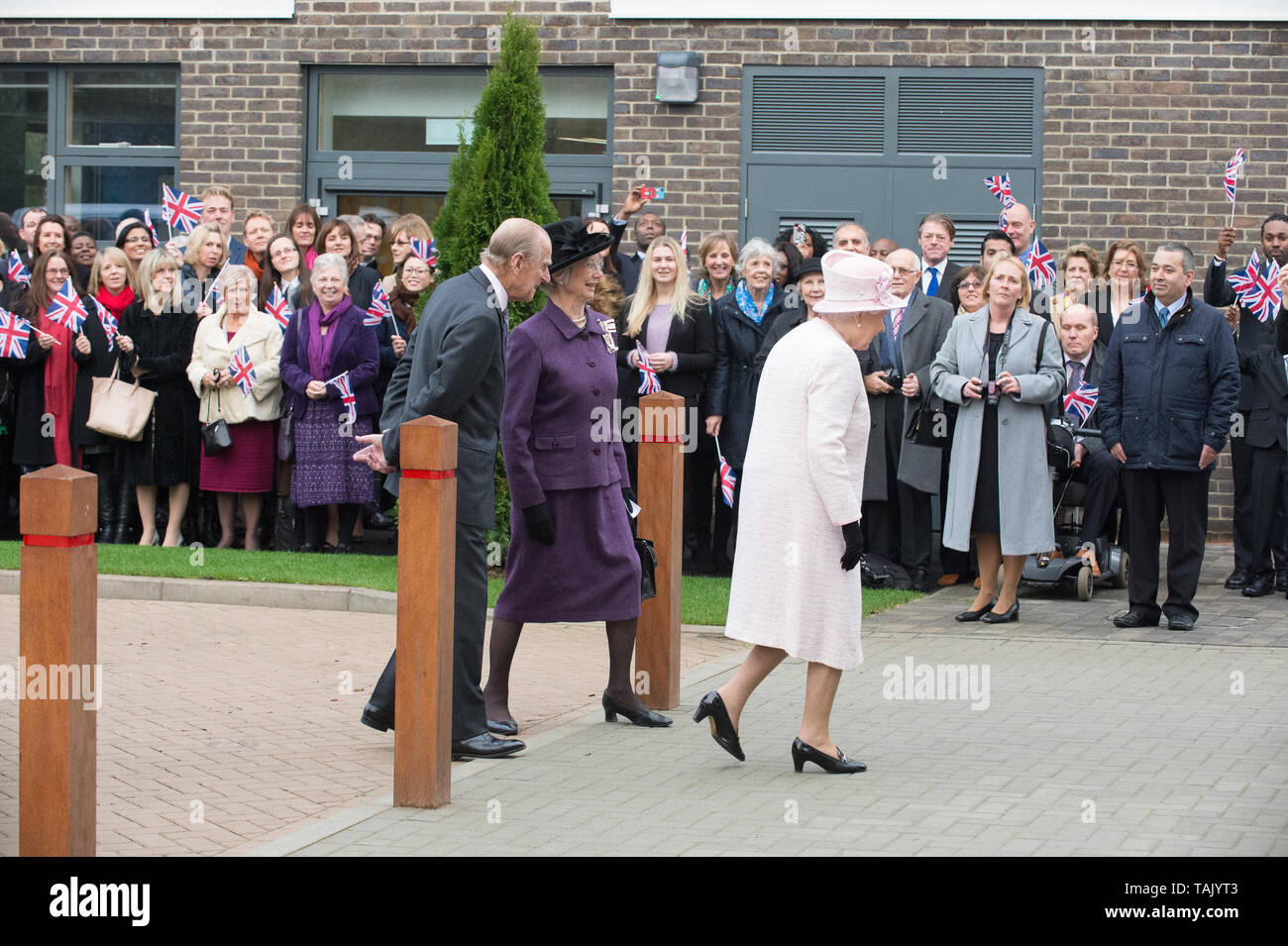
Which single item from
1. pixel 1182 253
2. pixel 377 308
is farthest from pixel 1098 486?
pixel 377 308

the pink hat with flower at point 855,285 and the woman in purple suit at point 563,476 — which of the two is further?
the woman in purple suit at point 563,476

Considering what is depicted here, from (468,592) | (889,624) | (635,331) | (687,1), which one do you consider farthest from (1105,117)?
(468,592)

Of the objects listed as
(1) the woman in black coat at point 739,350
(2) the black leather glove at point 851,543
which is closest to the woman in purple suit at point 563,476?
(2) the black leather glove at point 851,543

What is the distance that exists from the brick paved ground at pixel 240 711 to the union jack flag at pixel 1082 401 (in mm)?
3512

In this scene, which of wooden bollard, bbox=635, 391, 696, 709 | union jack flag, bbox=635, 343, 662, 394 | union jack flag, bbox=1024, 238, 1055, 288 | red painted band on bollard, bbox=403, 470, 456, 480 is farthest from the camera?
union jack flag, bbox=1024, 238, 1055, 288

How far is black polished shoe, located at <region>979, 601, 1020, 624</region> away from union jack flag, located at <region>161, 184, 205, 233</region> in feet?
25.4

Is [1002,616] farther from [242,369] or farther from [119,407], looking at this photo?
[119,407]

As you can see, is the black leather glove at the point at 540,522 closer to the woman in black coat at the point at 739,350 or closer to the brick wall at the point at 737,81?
the woman in black coat at the point at 739,350

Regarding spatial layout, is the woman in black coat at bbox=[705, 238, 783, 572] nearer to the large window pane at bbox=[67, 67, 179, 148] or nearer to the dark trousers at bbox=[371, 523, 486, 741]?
the dark trousers at bbox=[371, 523, 486, 741]

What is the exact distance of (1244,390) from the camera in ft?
41.2

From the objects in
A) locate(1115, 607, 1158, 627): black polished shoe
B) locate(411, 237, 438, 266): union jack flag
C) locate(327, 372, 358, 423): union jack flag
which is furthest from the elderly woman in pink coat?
locate(411, 237, 438, 266): union jack flag

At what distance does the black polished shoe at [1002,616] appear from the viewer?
11.0m

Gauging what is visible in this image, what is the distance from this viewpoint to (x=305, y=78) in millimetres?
16781

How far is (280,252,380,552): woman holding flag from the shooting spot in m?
13.3
